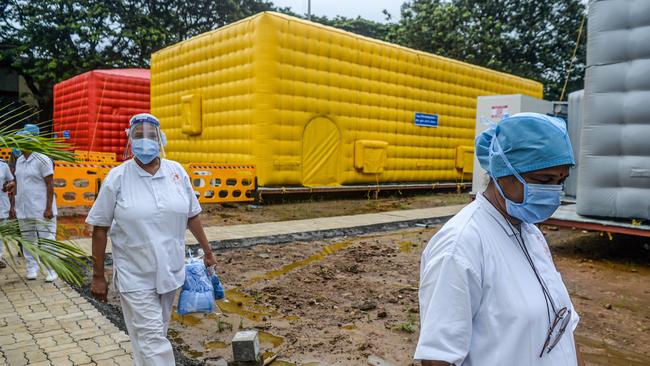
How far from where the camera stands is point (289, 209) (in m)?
11.4

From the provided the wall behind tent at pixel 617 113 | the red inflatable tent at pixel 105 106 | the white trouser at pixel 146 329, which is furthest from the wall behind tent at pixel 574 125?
the red inflatable tent at pixel 105 106

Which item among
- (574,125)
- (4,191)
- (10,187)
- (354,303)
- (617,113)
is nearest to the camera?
(354,303)

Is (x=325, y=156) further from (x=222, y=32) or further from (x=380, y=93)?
(x=222, y=32)

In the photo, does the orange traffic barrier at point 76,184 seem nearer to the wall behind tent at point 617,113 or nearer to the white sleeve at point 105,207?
the white sleeve at point 105,207

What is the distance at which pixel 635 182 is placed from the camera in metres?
6.60

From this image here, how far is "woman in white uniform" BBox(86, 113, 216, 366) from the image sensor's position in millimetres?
2924

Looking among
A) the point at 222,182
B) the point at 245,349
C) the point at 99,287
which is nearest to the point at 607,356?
the point at 245,349

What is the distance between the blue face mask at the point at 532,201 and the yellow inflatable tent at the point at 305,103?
1010cm

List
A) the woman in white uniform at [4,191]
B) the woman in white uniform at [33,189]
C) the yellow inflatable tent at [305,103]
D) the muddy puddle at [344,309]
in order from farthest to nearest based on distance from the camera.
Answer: the yellow inflatable tent at [305,103]
the woman in white uniform at [4,191]
the woman in white uniform at [33,189]
the muddy puddle at [344,309]

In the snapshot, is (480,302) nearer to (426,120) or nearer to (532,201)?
(532,201)

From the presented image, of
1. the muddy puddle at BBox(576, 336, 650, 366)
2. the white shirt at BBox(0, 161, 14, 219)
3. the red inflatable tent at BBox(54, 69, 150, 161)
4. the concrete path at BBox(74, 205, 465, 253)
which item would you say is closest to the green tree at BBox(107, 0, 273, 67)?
the red inflatable tent at BBox(54, 69, 150, 161)

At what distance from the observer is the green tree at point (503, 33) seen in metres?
25.1

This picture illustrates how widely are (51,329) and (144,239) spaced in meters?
1.91

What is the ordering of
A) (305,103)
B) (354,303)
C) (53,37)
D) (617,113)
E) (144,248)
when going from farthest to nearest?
(53,37), (305,103), (617,113), (354,303), (144,248)
